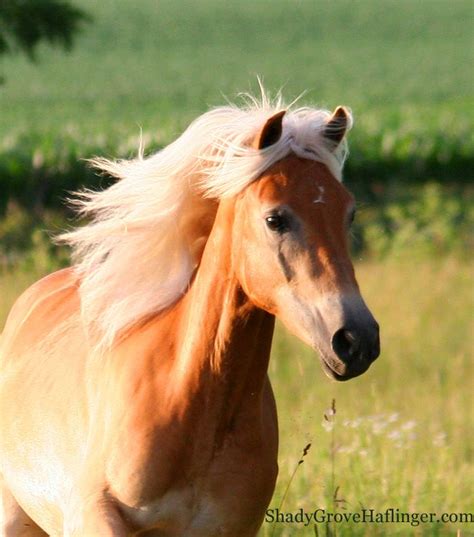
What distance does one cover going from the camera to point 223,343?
155 inches

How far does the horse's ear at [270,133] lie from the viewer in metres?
3.75

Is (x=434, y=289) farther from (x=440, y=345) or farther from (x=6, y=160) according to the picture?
(x=6, y=160)

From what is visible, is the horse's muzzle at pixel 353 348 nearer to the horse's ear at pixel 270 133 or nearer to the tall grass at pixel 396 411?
the horse's ear at pixel 270 133

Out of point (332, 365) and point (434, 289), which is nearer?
point (332, 365)

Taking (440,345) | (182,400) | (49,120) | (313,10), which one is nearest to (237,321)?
(182,400)

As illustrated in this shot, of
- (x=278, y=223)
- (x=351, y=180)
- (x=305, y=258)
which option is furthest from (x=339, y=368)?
(x=351, y=180)

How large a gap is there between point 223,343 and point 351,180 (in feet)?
55.5

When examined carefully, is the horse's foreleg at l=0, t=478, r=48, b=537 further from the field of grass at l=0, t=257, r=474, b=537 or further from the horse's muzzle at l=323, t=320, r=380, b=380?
the horse's muzzle at l=323, t=320, r=380, b=380

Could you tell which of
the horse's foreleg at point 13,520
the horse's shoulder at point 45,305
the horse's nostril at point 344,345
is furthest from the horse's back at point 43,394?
the horse's nostril at point 344,345

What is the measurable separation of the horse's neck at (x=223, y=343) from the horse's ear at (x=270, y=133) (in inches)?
9.9

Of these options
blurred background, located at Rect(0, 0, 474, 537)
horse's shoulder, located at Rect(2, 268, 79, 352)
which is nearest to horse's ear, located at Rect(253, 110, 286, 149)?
blurred background, located at Rect(0, 0, 474, 537)

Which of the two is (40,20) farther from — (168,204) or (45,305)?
(168,204)

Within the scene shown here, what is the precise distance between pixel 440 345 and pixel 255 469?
28.9 ft

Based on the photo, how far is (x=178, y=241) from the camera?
13.8ft
